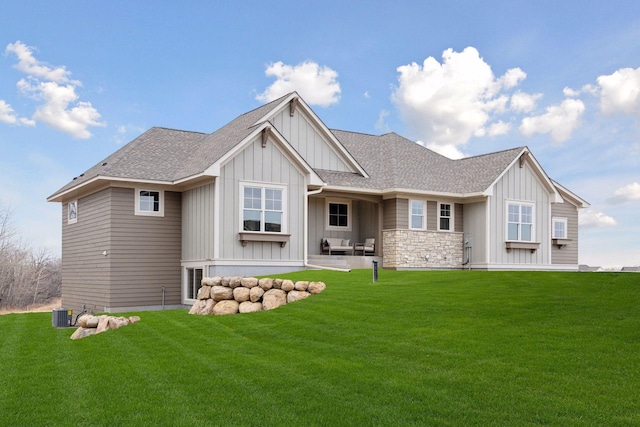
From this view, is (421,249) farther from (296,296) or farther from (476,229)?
(296,296)

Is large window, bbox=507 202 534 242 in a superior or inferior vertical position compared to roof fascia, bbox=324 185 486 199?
inferior

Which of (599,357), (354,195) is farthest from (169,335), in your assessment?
(354,195)

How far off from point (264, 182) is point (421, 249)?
7566 millimetres

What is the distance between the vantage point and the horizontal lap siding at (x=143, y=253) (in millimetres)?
20938

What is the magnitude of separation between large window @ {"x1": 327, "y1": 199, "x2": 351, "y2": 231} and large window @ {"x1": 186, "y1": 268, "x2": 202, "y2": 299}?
6.15 metres

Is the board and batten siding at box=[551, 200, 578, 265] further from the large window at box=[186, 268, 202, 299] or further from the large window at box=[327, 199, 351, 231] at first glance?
the large window at box=[186, 268, 202, 299]

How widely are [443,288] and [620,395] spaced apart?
23.1 ft

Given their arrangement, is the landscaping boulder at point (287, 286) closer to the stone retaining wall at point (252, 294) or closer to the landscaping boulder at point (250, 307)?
the stone retaining wall at point (252, 294)

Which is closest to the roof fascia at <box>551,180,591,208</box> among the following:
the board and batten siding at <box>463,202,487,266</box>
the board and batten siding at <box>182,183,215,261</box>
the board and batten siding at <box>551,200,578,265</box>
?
the board and batten siding at <box>551,200,578,265</box>

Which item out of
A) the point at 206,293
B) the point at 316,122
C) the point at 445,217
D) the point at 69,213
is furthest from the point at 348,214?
the point at 69,213

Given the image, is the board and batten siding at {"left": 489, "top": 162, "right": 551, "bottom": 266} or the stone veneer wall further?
the board and batten siding at {"left": 489, "top": 162, "right": 551, "bottom": 266}

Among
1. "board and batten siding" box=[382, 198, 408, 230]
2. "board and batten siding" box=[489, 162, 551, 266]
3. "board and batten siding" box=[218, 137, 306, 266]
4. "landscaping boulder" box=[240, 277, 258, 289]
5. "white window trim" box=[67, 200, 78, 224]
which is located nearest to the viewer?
"landscaping boulder" box=[240, 277, 258, 289]

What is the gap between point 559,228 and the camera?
1221 inches

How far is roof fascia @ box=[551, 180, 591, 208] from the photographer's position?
31.1 meters
